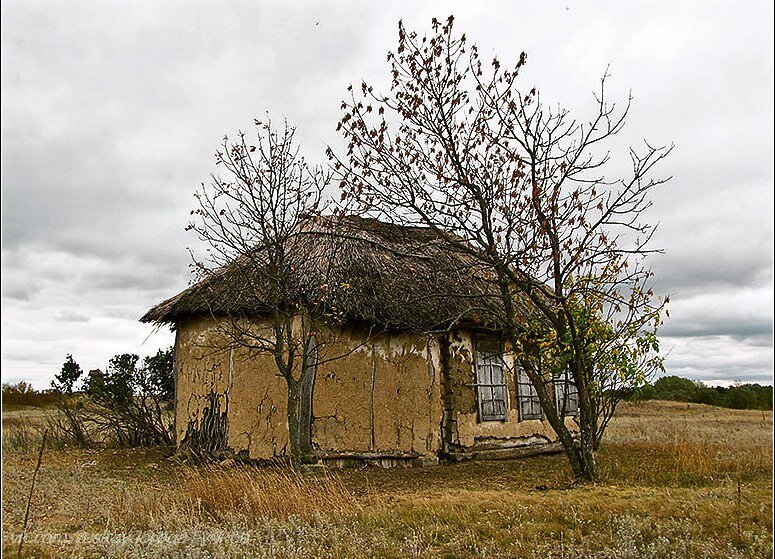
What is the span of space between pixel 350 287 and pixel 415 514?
483cm

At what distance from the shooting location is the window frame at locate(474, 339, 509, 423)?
12172mm

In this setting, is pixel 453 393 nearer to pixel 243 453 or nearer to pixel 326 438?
pixel 326 438

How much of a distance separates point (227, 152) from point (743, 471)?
8.74 metres

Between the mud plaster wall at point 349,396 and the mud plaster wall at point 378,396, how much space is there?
2cm

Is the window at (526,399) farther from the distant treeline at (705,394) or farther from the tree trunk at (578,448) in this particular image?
the distant treeline at (705,394)

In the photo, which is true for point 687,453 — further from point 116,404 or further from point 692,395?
point 692,395

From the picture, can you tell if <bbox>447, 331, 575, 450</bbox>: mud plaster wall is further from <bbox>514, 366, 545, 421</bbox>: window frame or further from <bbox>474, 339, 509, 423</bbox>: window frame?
<bbox>514, 366, 545, 421</bbox>: window frame

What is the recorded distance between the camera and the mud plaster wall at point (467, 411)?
38.6 feet

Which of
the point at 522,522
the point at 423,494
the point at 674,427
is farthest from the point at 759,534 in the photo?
the point at 674,427

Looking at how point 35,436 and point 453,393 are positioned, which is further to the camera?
point 35,436

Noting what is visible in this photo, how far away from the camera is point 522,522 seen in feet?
21.6

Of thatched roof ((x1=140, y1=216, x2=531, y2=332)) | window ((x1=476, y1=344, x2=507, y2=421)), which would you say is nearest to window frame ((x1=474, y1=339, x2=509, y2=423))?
window ((x1=476, y1=344, x2=507, y2=421))

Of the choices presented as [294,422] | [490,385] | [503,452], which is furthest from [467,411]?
[294,422]

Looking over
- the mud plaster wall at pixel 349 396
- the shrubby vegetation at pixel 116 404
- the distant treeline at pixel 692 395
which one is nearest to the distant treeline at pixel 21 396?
the distant treeline at pixel 692 395
